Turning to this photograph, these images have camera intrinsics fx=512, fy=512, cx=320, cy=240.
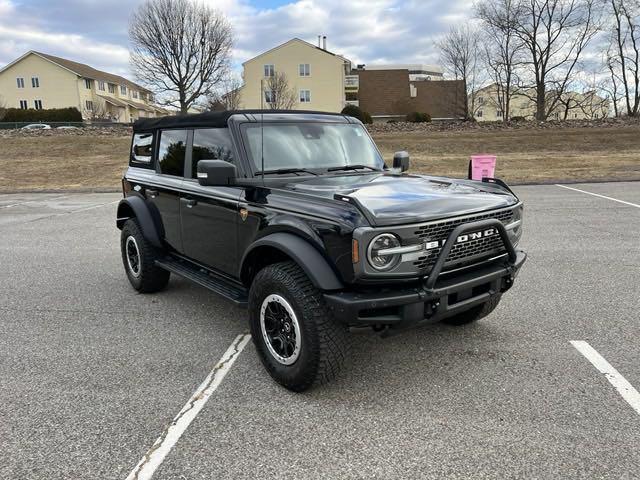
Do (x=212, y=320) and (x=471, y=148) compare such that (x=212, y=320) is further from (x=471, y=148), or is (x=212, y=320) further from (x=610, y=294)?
(x=471, y=148)

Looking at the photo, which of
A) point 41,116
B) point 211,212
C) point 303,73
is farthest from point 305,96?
point 211,212

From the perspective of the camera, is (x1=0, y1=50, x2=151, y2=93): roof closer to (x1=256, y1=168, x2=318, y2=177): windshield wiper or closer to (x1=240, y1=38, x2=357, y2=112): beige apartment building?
(x1=240, y1=38, x2=357, y2=112): beige apartment building

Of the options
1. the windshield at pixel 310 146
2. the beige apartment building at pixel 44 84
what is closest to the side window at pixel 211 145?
the windshield at pixel 310 146

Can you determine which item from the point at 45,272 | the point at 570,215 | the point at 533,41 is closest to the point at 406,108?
the point at 533,41

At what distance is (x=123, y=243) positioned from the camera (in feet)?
18.1

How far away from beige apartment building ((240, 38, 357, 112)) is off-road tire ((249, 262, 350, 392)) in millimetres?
51331

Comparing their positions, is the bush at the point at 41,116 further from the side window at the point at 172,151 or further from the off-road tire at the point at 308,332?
the off-road tire at the point at 308,332

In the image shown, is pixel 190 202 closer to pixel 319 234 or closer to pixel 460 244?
pixel 319 234

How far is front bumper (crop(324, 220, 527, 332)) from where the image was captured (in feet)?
9.37

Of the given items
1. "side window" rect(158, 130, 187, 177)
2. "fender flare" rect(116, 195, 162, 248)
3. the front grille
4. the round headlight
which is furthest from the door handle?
the front grille

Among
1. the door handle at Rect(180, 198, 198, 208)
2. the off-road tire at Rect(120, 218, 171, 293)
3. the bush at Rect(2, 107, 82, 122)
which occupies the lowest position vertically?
the off-road tire at Rect(120, 218, 171, 293)

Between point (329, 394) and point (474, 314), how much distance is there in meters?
1.59

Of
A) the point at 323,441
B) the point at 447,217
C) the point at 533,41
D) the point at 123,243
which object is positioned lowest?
the point at 323,441

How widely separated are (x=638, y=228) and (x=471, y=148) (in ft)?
51.8
